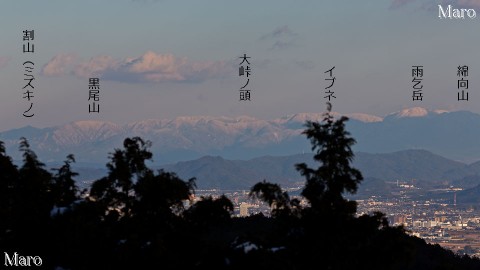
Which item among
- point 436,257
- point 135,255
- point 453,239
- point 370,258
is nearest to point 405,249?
point 370,258

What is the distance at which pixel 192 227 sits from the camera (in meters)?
21.1

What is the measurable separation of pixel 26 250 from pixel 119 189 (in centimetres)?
281

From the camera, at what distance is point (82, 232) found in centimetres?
2028

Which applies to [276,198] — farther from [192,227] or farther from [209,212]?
[192,227]

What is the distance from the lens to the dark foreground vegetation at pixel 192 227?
19828 mm

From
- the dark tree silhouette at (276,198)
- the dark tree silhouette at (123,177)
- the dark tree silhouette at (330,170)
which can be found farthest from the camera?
the dark tree silhouette at (123,177)

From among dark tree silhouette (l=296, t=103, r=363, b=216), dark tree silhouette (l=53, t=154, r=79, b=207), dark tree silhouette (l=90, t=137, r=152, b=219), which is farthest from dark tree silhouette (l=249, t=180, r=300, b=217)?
dark tree silhouette (l=53, t=154, r=79, b=207)

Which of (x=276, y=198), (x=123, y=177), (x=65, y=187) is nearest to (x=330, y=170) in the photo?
(x=276, y=198)

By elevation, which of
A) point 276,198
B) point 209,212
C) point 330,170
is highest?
point 330,170

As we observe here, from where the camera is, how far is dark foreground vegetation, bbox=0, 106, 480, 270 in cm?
1983

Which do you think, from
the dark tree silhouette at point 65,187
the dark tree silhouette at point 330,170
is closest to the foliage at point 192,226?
→ the dark tree silhouette at point 330,170

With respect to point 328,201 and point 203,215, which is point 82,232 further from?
point 328,201

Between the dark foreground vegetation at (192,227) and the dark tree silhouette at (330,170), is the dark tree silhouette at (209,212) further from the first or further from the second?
the dark tree silhouette at (330,170)

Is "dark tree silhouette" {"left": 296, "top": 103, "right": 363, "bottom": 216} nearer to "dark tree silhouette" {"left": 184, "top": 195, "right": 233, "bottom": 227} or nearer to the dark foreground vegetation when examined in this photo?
the dark foreground vegetation
